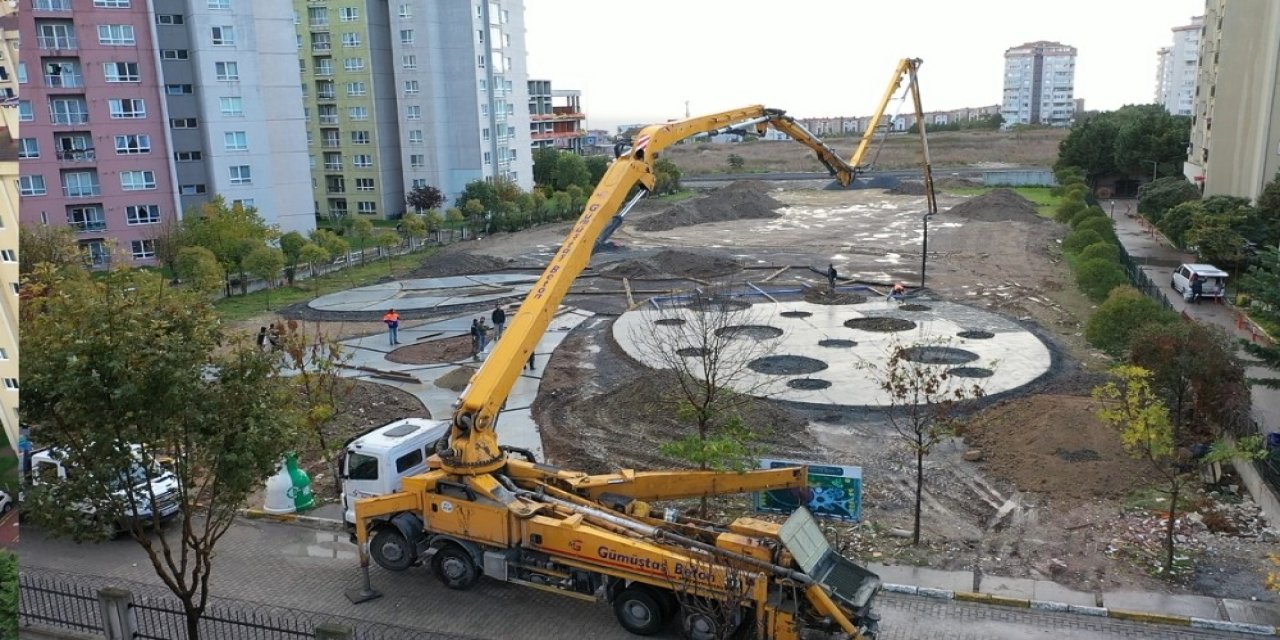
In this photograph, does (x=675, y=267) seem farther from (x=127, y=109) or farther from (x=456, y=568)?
(x=456, y=568)

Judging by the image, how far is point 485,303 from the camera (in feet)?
125

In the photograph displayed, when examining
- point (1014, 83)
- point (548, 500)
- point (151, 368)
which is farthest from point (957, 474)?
point (1014, 83)

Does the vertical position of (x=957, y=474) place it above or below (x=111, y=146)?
below

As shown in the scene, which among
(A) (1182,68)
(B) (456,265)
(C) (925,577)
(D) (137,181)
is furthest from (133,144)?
(A) (1182,68)

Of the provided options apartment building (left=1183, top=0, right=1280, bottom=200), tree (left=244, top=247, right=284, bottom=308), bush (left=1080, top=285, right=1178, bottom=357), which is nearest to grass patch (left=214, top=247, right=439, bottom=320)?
tree (left=244, top=247, right=284, bottom=308)

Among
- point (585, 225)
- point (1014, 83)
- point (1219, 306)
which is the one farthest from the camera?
point (1014, 83)

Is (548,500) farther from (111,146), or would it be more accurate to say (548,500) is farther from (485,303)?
(111,146)

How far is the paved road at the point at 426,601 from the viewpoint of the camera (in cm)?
1230

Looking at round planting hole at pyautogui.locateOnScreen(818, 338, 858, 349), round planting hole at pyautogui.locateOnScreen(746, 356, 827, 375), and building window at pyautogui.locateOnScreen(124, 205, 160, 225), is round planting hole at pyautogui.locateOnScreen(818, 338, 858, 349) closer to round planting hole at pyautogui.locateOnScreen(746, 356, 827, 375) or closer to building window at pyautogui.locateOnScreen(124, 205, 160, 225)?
round planting hole at pyautogui.locateOnScreen(746, 356, 827, 375)

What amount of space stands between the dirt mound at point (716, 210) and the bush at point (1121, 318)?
129 ft

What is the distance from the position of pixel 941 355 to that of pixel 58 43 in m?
44.9

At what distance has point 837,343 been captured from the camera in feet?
98.4

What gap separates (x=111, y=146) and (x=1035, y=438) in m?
47.2

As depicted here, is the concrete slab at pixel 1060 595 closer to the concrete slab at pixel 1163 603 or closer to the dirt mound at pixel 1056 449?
the concrete slab at pixel 1163 603
